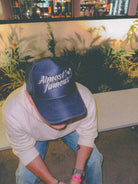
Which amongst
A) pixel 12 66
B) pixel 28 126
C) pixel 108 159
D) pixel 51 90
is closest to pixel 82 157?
pixel 28 126

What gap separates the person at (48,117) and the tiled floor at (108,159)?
47 centimetres

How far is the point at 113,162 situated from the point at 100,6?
7.92m

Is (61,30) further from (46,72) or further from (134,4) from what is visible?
(134,4)

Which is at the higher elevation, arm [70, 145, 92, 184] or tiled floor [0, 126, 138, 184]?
arm [70, 145, 92, 184]

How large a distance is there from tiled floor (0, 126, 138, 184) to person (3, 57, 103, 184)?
467 millimetres

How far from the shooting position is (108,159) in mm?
1574

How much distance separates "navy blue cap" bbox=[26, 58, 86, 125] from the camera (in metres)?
0.64

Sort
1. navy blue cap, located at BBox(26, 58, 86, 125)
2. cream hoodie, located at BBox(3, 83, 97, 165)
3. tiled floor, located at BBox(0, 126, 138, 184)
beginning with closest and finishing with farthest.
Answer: navy blue cap, located at BBox(26, 58, 86, 125), cream hoodie, located at BBox(3, 83, 97, 165), tiled floor, located at BBox(0, 126, 138, 184)

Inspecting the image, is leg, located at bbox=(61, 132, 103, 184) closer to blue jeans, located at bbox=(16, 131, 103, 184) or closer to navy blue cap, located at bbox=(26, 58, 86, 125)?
blue jeans, located at bbox=(16, 131, 103, 184)

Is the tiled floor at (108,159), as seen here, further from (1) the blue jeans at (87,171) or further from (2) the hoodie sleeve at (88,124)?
(2) the hoodie sleeve at (88,124)

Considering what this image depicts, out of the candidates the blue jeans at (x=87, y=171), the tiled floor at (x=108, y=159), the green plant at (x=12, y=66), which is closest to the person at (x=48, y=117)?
the blue jeans at (x=87, y=171)

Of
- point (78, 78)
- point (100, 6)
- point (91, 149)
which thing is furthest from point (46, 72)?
point (100, 6)

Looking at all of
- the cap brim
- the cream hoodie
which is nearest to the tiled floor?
the cream hoodie

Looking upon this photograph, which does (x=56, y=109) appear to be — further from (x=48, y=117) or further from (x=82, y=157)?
(x=82, y=157)
